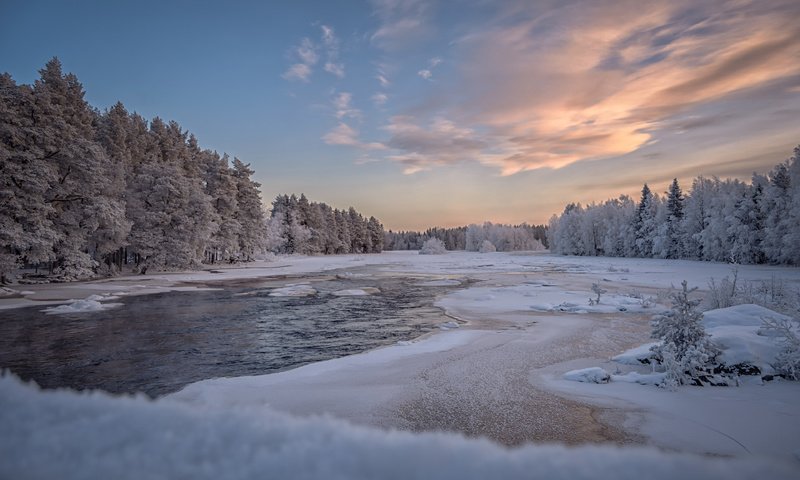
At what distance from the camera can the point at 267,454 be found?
10.1ft

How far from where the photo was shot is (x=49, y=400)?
4027mm

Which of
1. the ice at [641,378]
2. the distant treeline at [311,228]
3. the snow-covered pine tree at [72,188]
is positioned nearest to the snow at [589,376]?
the ice at [641,378]

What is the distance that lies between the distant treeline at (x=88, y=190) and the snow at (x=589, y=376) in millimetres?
27615

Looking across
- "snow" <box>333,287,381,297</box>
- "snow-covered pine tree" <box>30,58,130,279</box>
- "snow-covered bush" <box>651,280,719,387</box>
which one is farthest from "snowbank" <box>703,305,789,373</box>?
"snow-covered pine tree" <box>30,58,130,279</box>

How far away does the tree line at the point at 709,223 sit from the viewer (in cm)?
4741

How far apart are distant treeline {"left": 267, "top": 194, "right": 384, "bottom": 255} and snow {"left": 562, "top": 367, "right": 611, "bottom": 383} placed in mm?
67638

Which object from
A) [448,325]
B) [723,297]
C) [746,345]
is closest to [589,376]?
[746,345]

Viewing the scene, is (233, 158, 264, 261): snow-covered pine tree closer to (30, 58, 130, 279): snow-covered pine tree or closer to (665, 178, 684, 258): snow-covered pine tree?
(30, 58, 130, 279): snow-covered pine tree

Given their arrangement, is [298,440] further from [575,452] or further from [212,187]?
[212,187]

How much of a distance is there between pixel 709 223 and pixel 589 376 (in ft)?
225

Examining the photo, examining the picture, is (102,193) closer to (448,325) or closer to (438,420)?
(448,325)

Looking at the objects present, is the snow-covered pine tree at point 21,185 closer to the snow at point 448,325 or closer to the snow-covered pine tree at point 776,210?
the snow at point 448,325

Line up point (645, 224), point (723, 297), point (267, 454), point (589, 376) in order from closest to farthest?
1. point (267, 454)
2. point (589, 376)
3. point (723, 297)
4. point (645, 224)

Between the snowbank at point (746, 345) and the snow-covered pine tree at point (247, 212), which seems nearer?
the snowbank at point (746, 345)
